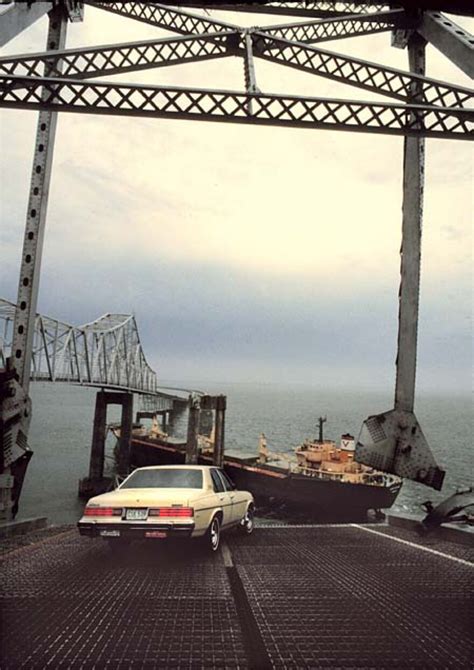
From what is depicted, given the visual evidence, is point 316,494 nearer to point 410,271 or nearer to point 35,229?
point 410,271

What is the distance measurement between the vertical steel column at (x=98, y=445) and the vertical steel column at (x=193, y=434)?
35.1ft

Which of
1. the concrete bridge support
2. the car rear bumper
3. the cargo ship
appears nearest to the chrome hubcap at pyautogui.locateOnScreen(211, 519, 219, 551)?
the car rear bumper

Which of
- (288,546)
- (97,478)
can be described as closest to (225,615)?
(288,546)

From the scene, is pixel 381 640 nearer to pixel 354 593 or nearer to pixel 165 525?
pixel 354 593

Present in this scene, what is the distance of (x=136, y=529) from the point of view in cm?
601

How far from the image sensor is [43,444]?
67.6 meters

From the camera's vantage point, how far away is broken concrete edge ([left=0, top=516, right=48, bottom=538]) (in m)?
8.28

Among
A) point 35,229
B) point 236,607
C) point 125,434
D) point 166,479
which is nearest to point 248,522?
point 166,479

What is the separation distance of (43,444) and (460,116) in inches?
2800

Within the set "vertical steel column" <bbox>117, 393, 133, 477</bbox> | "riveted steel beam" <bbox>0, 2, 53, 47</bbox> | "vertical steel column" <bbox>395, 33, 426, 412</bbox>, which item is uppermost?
"riveted steel beam" <bbox>0, 2, 53, 47</bbox>

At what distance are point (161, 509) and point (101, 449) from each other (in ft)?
117

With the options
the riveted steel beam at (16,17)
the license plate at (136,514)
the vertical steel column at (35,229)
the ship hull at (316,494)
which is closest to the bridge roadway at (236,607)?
the license plate at (136,514)

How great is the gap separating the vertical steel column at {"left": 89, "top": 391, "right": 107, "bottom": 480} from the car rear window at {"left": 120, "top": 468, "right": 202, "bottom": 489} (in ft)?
105

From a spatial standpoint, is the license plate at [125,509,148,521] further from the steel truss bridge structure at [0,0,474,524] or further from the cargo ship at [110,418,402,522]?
the cargo ship at [110,418,402,522]
